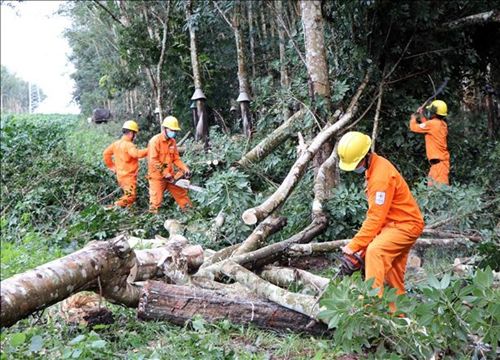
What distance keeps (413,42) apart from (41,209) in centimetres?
727

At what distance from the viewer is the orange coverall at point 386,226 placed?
170 inches

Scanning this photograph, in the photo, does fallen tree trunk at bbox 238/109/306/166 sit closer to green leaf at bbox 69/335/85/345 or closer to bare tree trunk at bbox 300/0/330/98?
bare tree trunk at bbox 300/0/330/98

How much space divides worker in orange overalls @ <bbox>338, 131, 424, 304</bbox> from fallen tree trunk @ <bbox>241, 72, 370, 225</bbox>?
151cm

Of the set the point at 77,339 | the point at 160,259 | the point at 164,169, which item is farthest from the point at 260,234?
the point at 164,169

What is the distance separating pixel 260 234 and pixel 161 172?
3.35 m

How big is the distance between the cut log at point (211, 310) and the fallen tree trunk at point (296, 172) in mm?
1651

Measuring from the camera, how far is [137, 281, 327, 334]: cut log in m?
4.04

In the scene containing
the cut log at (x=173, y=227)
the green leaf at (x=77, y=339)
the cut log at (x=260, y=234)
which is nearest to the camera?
the green leaf at (x=77, y=339)

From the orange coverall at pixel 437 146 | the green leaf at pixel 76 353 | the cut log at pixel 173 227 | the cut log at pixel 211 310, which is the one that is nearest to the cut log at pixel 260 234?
the cut log at pixel 211 310

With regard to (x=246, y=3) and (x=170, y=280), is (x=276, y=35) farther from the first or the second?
(x=170, y=280)

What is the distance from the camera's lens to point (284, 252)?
5.71 m

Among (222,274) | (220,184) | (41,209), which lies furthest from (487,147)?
(41,209)

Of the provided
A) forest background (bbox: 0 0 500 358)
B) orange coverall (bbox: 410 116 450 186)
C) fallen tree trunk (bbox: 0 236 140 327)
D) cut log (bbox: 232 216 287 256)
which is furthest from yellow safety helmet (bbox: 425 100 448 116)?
fallen tree trunk (bbox: 0 236 140 327)

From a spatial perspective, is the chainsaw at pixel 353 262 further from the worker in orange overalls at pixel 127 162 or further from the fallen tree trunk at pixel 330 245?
the worker in orange overalls at pixel 127 162
